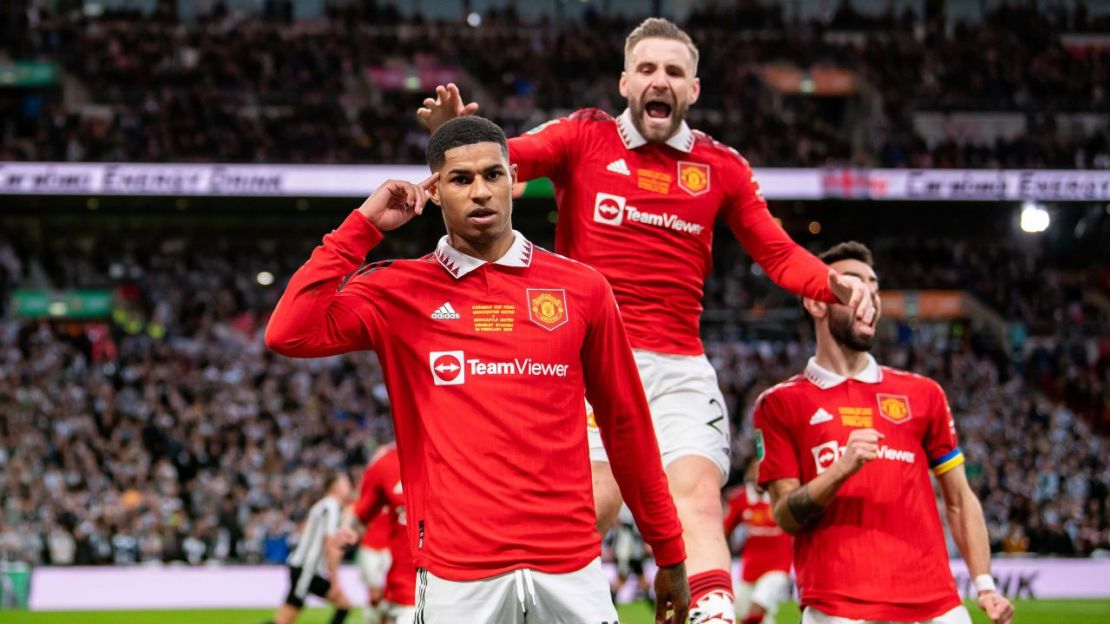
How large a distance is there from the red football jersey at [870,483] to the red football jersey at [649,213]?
23.4 inches

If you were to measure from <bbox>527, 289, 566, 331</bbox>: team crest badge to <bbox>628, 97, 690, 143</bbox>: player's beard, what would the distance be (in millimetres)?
1893

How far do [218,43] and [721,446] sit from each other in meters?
30.4

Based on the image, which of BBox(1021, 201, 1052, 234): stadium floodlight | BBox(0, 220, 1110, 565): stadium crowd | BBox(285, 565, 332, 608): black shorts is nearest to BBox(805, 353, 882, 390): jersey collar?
BBox(285, 565, 332, 608): black shorts

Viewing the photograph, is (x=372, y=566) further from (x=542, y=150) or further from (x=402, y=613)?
(x=542, y=150)

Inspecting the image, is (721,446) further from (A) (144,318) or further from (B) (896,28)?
(B) (896,28)

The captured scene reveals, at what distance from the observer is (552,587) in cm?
386

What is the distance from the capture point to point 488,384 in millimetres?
3977

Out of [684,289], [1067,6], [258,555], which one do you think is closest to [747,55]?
[1067,6]

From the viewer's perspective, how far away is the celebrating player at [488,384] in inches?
152

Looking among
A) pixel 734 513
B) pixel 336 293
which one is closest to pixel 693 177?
pixel 336 293

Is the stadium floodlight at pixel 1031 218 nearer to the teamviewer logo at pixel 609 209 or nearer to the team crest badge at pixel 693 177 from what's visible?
the team crest badge at pixel 693 177

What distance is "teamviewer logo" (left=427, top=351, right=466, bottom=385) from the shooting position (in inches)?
158

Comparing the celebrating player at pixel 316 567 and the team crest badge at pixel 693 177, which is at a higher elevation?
the team crest badge at pixel 693 177

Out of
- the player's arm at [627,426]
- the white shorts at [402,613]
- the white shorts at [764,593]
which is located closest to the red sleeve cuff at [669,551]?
the player's arm at [627,426]
